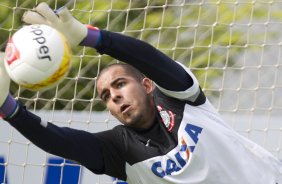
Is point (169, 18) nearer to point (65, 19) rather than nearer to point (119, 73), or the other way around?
point (119, 73)

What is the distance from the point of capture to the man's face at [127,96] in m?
2.87

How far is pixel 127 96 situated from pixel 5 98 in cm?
43

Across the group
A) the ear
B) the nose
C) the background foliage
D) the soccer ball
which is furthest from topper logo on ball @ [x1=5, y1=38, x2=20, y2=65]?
the background foliage

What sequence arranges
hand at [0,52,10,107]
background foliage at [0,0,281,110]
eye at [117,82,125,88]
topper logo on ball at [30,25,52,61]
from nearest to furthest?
topper logo on ball at [30,25,52,61] < hand at [0,52,10,107] < eye at [117,82,125,88] < background foliage at [0,0,281,110]

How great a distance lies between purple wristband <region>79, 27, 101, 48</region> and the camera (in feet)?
8.58

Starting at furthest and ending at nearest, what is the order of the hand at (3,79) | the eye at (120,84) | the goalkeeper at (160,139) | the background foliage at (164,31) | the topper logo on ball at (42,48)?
the background foliage at (164,31) → the eye at (120,84) → the goalkeeper at (160,139) → the hand at (3,79) → the topper logo on ball at (42,48)

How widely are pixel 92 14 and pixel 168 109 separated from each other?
1387mm

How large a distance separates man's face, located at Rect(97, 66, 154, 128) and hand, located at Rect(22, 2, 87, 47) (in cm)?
35

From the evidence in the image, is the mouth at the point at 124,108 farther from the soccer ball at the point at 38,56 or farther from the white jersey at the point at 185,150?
the soccer ball at the point at 38,56

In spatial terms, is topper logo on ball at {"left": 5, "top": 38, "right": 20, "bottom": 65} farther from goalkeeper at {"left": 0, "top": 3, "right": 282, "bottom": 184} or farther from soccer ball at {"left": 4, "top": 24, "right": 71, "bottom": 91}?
goalkeeper at {"left": 0, "top": 3, "right": 282, "bottom": 184}

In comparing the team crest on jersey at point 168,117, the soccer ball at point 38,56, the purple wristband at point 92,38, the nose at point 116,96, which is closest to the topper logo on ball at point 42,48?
the soccer ball at point 38,56

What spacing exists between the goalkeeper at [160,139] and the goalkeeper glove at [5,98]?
2.2 inches

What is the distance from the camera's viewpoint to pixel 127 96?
2.87 m

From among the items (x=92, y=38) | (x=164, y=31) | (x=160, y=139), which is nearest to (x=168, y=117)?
(x=160, y=139)
